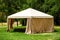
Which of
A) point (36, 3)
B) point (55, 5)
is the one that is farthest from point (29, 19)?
point (36, 3)

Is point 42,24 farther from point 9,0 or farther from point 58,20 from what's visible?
point 9,0

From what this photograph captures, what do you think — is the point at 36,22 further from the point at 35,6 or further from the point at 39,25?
the point at 35,6

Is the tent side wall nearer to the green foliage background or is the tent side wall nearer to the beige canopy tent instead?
the beige canopy tent

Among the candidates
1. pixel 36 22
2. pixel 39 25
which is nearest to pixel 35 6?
pixel 39 25

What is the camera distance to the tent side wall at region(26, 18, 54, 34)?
24.1 m

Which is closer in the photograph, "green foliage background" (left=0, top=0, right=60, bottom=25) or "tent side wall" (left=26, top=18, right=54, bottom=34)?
"tent side wall" (left=26, top=18, right=54, bottom=34)

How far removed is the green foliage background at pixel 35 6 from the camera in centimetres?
4272

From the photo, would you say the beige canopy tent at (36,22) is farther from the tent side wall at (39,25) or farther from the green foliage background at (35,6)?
the green foliage background at (35,6)

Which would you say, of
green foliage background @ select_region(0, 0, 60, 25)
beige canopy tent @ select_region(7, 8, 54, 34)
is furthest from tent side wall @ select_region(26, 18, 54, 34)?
green foliage background @ select_region(0, 0, 60, 25)

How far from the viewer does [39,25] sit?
24.7 m

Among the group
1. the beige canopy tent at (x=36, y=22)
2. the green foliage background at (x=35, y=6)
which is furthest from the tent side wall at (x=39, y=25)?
the green foliage background at (x=35, y=6)

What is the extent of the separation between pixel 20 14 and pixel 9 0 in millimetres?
27241

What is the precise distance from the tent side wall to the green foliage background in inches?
565

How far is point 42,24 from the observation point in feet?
81.8
